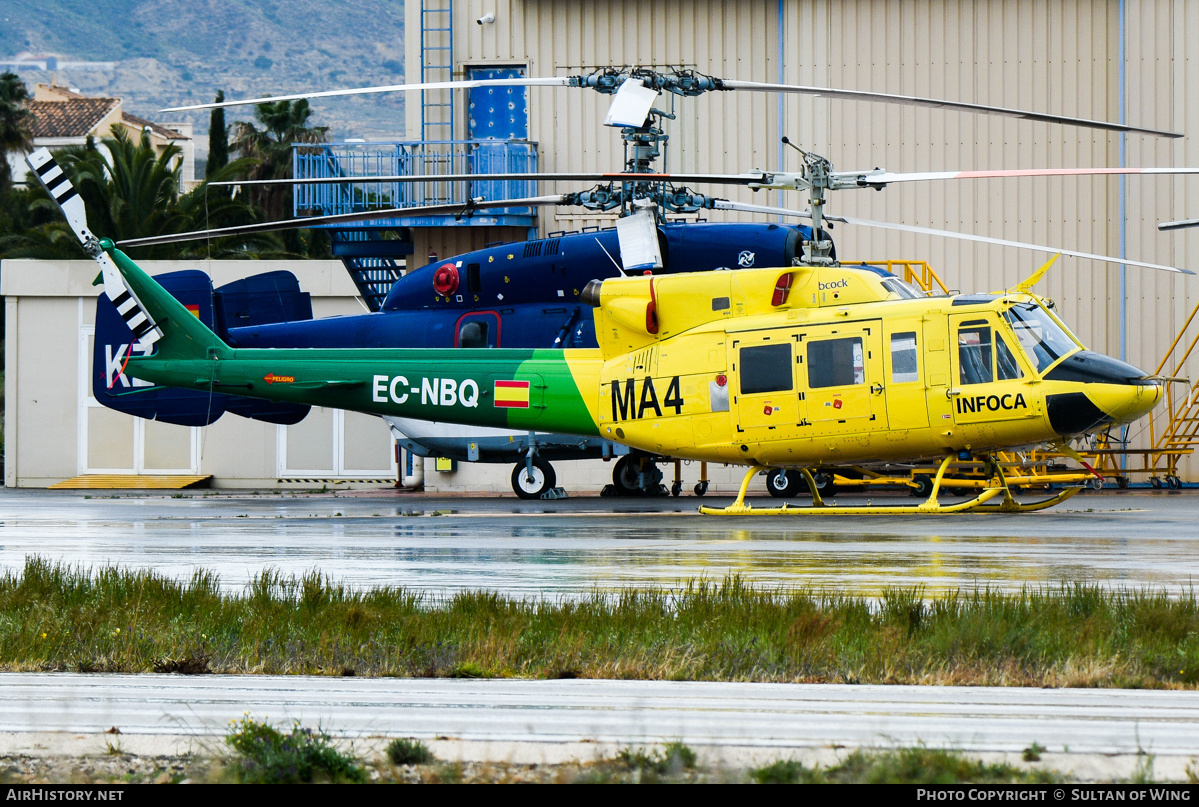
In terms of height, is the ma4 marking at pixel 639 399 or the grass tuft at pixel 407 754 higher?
the ma4 marking at pixel 639 399

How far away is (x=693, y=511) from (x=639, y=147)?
5.41m

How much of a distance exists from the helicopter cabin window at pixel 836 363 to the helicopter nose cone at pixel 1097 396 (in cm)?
223

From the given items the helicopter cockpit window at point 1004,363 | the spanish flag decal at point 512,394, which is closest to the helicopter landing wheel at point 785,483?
the spanish flag decal at point 512,394

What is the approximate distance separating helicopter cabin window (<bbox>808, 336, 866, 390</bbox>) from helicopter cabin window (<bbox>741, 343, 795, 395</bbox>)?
0.31m

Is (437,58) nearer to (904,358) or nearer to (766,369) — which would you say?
(766,369)

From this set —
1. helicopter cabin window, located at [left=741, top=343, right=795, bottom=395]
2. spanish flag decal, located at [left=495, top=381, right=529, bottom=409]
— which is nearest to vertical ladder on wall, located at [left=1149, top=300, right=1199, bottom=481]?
helicopter cabin window, located at [left=741, top=343, right=795, bottom=395]

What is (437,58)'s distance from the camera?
2667 cm

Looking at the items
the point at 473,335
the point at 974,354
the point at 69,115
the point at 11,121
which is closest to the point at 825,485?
the point at 473,335

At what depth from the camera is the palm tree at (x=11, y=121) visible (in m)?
73.4

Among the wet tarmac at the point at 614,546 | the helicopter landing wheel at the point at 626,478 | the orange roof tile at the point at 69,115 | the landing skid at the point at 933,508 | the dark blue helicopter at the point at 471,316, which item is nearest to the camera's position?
the wet tarmac at the point at 614,546

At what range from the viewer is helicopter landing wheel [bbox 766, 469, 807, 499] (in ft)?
69.2

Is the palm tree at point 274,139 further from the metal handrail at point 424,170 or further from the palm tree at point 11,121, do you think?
the metal handrail at point 424,170

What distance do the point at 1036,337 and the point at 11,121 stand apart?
7571cm

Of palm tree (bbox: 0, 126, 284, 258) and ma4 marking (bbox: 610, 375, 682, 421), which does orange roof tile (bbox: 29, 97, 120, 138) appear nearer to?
palm tree (bbox: 0, 126, 284, 258)
